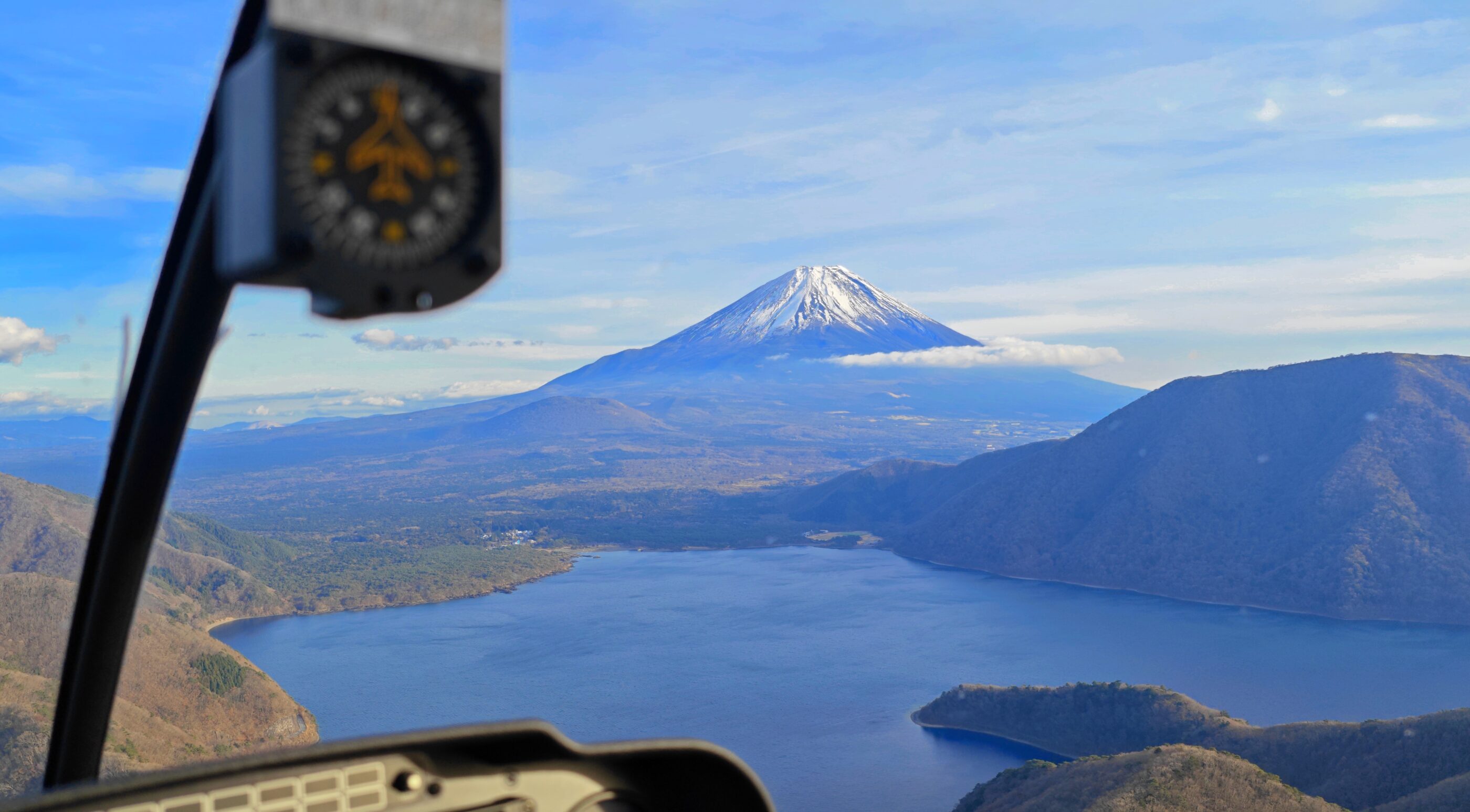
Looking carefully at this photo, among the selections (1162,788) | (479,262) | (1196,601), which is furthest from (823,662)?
(479,262)

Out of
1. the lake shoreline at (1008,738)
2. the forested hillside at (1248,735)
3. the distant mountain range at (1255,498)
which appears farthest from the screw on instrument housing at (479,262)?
the distant mountain range at (1255,498)

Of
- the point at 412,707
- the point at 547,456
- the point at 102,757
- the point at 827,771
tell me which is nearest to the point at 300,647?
the point at 412,707

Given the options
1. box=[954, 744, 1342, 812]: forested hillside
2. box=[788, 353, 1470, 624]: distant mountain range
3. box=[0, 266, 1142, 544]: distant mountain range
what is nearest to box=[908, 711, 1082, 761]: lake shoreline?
box=[954, 744, 1342, 812]: forested hillside

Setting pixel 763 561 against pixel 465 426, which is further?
pixel 465 426

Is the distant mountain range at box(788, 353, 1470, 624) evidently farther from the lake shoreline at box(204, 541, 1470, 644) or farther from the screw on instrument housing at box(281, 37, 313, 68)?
the screw on instrument housing at box(281, 37, 313, 68)

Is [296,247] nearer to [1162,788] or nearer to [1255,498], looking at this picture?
[1162,788]

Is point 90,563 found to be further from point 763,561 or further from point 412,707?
point 763,561
